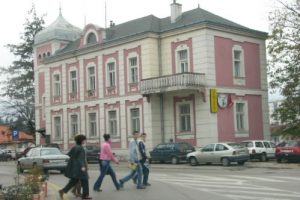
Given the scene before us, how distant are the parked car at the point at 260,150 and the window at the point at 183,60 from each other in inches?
298

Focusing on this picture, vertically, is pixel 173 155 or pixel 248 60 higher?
pixel 248 60

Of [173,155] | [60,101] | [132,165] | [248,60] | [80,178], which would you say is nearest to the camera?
[80,178]

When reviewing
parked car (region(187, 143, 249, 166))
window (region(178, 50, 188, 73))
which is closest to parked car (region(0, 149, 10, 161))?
window (region(178, 50, 188, 73))

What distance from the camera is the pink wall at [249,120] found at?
1471 inches

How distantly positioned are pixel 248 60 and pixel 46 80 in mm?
20556

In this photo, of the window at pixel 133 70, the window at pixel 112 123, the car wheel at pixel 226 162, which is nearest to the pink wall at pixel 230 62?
the window at pixel 133 70

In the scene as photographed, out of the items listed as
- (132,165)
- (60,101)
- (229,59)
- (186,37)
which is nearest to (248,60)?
(229,59)

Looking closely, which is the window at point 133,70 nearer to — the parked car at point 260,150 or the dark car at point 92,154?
the dark car at point 92,154

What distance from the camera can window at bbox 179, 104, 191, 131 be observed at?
3834 centimetres

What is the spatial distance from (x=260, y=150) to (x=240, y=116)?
6.03 meters

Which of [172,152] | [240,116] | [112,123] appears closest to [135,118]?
[112,123]

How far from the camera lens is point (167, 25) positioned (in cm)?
4131

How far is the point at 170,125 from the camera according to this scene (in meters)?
39.5

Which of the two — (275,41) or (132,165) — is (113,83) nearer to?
(275,41)
